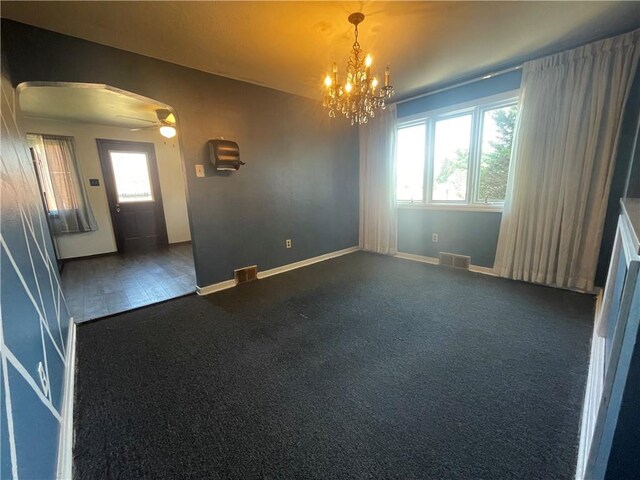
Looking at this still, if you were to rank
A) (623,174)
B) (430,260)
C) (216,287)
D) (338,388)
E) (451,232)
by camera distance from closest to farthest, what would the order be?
(338,388) → (623,174) → (216,287) → (451,232) → (430,260)

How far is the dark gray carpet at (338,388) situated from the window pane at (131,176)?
3553mm

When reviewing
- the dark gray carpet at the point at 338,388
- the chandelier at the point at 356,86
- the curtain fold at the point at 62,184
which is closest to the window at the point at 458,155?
the dark gray carpet at the point at 338,388

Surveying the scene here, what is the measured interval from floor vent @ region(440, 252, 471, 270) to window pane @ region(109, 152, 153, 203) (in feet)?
18.2

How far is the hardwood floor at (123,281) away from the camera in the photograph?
8.90 ft

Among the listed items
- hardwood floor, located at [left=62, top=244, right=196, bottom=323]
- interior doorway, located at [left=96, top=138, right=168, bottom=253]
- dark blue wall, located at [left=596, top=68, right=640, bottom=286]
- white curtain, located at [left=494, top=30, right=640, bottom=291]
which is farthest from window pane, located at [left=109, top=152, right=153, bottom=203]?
dark blue wall, located at [left=596, top=68, right=640, bottom=286]

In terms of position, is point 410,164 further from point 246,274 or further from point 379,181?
point 246,274

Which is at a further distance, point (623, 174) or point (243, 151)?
point (243, 151)

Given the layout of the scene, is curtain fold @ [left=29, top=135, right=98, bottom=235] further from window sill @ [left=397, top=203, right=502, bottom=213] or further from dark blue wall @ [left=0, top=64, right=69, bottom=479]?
window sill @ [left=397, top=203, right=502, bottom=213]

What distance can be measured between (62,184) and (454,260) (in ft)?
20.7

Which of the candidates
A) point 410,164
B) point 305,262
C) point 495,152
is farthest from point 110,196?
point 495,152

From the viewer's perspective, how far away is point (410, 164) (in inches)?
158

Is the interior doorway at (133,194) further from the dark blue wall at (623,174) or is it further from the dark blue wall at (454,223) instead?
the dark blue wall at (623,174)

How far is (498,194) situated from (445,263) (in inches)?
43.3

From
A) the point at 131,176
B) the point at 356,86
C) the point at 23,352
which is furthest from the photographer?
the point at 131,176
